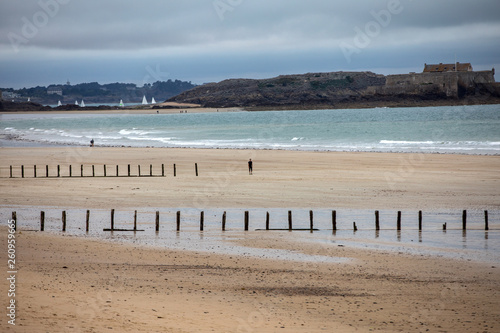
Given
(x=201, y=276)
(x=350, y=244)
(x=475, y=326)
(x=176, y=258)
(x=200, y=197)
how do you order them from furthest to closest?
(x=200, y=197) → (x=350, y=244) → (x=176, y=258) → (x=201, y=276) → (x=475, y=326)

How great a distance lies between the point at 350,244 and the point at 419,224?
12.2 ft

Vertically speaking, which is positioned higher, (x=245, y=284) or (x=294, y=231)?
(x=294, y=231)

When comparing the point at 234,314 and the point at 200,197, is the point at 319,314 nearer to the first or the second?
the point at 234,314

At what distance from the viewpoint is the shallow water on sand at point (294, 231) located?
18.9 m

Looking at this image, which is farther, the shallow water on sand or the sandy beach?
the shallow water on sand

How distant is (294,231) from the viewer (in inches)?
868

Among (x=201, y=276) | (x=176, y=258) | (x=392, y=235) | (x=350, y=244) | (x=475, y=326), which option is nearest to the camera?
(x=475, y=326)

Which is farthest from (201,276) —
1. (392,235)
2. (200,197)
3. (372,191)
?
(372,191)

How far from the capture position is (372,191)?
31797 millimetres

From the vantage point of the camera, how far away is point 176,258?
1756 cm

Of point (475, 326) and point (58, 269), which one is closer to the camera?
point (475, 326)

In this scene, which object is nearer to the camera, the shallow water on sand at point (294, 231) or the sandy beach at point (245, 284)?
the sandy beach at point (245, 284)

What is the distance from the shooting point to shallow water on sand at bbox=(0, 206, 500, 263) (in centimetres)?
1891

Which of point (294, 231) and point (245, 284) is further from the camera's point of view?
point (294, 231)
